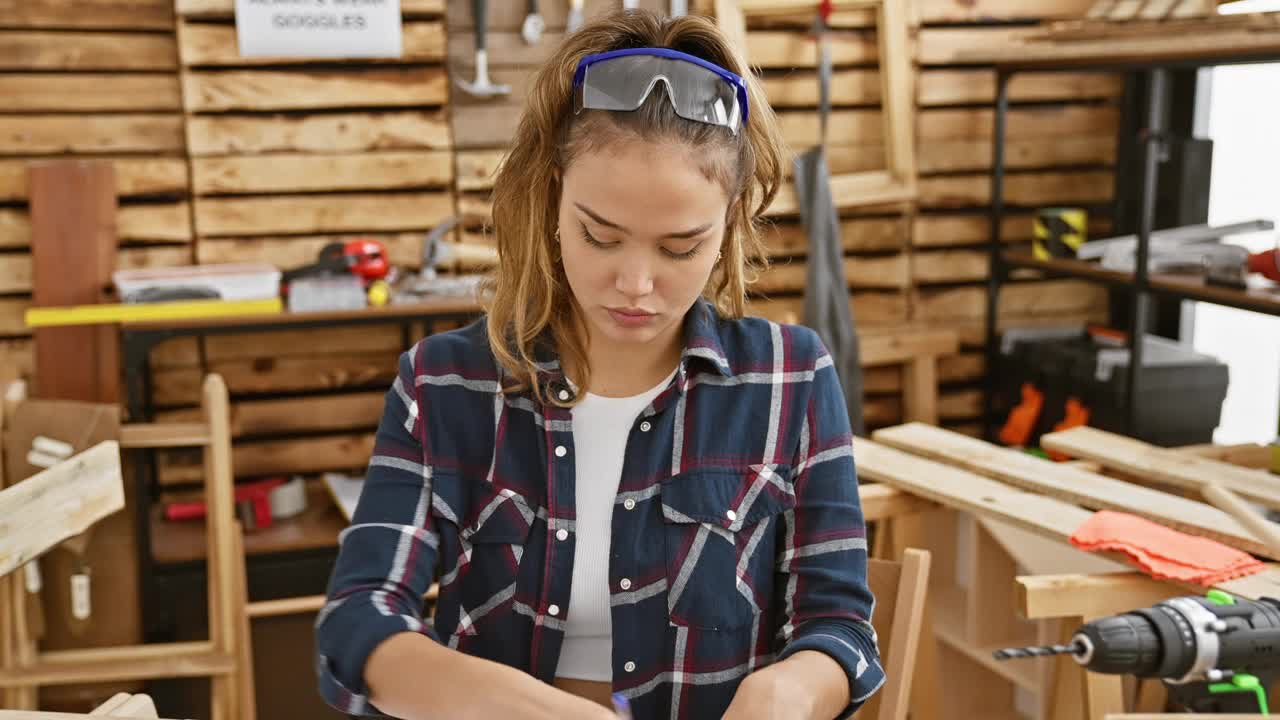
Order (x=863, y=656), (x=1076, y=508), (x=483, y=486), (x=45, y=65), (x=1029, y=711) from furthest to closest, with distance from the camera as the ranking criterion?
(x=45, y=65) → (x=1029, y=711) → (x=1076, y=508) → (x=483, y=486) → (x=863, y=656)

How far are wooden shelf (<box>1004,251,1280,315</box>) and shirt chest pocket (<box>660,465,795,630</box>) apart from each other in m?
1.94

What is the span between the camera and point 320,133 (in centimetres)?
380

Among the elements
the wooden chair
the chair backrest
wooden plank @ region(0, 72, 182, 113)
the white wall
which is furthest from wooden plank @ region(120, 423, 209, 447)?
the white wall

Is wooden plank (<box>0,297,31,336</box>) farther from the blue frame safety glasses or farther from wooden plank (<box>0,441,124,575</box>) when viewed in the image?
the blue frame safety glasses

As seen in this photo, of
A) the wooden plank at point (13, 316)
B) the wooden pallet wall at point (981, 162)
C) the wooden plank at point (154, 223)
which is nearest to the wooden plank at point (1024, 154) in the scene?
the wooden pallet wall at point (981, 162)

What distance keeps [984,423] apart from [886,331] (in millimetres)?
566

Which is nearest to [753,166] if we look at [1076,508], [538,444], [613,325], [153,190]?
[613,325]

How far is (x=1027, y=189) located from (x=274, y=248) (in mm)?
2612

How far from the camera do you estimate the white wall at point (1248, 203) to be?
365 centimetres

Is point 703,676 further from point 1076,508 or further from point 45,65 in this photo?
point 45,65

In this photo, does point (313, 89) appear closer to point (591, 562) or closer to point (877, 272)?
point (877, 272)

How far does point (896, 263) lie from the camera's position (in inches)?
169

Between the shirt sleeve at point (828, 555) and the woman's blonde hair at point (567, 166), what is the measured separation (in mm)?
204

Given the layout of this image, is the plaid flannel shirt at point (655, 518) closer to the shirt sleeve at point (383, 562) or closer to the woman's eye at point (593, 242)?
the shirt sleeve at point (383, 562)
